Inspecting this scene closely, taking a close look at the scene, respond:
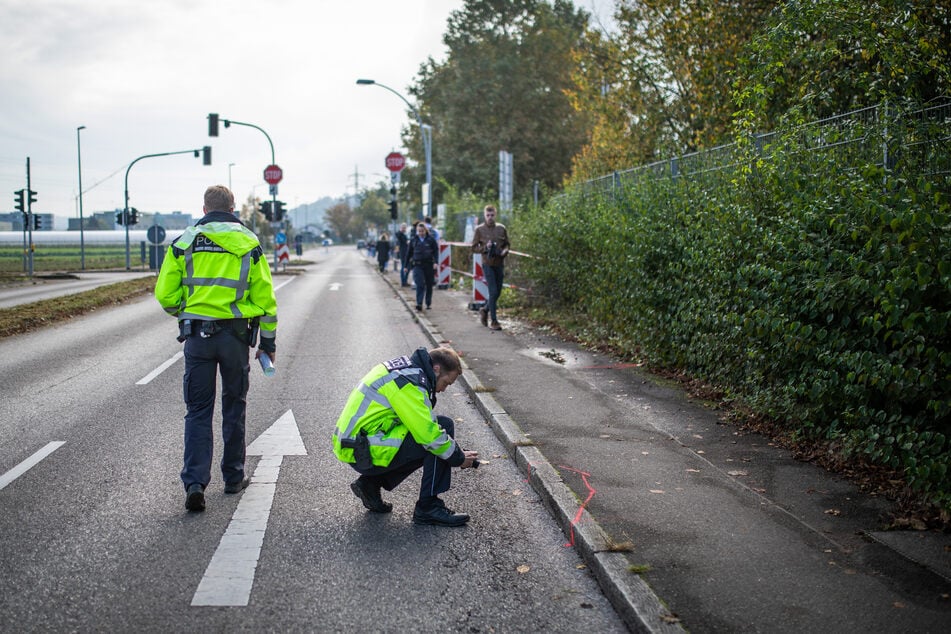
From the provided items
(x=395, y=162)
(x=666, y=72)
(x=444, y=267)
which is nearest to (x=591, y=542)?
(x=666, y=72)

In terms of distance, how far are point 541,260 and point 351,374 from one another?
607 cm

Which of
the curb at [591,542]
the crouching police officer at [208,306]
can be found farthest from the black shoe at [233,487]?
the curb at [591,542]

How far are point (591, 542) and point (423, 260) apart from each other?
1336cm

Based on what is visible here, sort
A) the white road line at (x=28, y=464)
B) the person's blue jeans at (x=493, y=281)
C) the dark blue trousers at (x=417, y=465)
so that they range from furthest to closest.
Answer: the person's blue jeans at (x=493, y=281), the white road line at (x=28, y=464), the dark blue trousers at (x=417, y=465)

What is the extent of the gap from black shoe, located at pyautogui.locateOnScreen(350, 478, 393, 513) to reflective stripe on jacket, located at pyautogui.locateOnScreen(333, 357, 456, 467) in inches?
11.5

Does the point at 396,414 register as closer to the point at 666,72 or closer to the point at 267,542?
the point at 267,542

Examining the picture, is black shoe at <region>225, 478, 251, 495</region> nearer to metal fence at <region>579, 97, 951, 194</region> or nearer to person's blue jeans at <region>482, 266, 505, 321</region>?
metal fence at <region>579, 97, 951, 194</region>

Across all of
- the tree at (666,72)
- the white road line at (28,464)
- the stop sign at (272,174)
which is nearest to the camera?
the white road line at (28,464)

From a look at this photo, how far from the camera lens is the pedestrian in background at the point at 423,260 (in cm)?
1723

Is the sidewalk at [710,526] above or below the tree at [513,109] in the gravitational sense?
below

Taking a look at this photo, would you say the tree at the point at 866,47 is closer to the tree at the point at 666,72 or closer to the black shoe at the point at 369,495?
the black shoe at the point at 369,495

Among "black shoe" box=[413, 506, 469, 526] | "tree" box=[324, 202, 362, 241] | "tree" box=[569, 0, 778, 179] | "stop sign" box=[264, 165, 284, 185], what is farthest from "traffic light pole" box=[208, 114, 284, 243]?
"tree" box=[324, 202, 362, 241]

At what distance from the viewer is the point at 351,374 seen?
1034 cm

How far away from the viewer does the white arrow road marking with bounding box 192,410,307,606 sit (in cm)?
391
